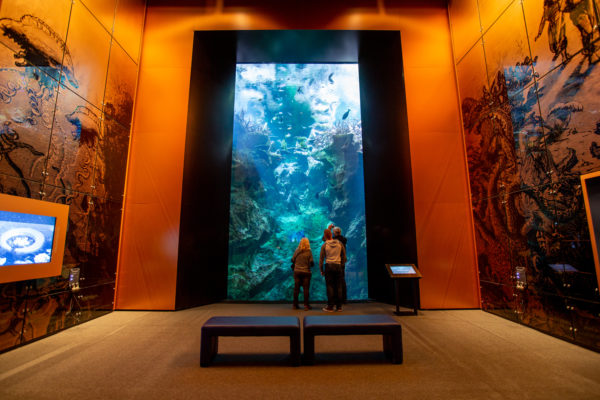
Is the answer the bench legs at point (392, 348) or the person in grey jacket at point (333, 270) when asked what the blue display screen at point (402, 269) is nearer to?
the person in grey jacket at point (333, 270)

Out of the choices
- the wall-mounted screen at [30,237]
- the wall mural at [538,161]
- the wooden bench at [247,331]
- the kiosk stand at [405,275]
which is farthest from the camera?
the kiosk stand at [405,275]

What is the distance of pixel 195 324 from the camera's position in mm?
4586

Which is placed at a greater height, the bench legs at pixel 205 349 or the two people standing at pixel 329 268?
the two people standing at pixel 329 268

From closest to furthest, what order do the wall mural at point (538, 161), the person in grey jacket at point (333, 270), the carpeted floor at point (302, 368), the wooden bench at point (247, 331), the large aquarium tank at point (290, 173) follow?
the carpeted floor at point (302, 368)
the wooden bench at point (247, 331)
the wall mural at point (538, 161)
the person in grey jacket at point (333, 270)
the large aquarium tank at point (290, 173)

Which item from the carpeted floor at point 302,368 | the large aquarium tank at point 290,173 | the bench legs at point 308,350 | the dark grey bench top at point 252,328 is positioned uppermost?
the large aquarium tank at point 290,173

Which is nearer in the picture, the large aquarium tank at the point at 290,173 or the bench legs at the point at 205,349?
the bench legs at the point at 205,349

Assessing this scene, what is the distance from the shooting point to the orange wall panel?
553 cm

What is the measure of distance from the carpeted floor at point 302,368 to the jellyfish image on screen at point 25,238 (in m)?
1.10

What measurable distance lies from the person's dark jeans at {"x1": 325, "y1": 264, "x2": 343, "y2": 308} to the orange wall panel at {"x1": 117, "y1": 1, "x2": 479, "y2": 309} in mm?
1653

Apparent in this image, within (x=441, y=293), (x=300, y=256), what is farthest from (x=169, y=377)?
(x=441, y=293)

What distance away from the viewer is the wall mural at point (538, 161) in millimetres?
3330

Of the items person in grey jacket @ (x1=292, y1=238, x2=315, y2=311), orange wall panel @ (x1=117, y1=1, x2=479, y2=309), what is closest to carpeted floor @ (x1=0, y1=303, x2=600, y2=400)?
orange wall panel @ (x1=117, y1=1, x2=479, y2=309)

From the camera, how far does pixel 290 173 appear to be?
35.0ft

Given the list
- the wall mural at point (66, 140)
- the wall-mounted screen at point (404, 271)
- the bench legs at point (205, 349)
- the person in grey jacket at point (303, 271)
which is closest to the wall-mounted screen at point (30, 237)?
the wall mural at point (66, 140)
